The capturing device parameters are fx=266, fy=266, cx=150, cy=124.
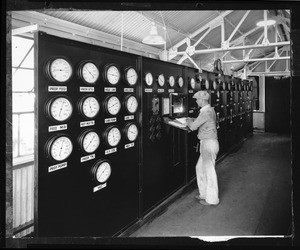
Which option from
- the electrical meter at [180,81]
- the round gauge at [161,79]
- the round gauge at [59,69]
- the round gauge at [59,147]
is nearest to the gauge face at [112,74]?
the round gauge at [59,69]

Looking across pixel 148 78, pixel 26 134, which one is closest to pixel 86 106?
pixel 148 78

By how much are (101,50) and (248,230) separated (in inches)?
103

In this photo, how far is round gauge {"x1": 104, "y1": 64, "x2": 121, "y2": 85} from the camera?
2634 millimetres

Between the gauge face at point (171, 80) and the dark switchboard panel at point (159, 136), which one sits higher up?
the gauge face at point (171, 80)

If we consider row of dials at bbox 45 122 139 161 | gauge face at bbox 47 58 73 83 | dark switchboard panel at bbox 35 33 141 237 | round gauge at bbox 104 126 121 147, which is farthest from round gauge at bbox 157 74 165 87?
gauge face at bbox 47 58 73 83

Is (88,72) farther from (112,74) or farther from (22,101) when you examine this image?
(22,101)

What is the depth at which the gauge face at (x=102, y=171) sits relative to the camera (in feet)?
8.41

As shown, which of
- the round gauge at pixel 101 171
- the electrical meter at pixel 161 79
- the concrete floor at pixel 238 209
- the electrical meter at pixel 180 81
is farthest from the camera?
the electrical meter at pixel 180 81

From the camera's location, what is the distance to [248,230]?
312cm

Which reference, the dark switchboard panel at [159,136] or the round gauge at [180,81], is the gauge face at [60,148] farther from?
the round gauge at [180,81]

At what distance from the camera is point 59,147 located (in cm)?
219

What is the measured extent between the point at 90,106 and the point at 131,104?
0.65 meters

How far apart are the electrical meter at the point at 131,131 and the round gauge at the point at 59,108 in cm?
81

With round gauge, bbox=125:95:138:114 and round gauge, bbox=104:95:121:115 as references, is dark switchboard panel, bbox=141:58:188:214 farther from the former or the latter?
round gauge, bbox=104:95:121:115
